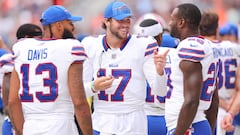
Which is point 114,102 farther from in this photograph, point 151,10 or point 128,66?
point 151,10

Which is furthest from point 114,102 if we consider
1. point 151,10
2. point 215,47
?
point 151,10

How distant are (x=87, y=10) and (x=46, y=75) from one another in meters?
14.3

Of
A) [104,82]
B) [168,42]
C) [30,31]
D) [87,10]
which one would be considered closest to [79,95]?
[104,82]

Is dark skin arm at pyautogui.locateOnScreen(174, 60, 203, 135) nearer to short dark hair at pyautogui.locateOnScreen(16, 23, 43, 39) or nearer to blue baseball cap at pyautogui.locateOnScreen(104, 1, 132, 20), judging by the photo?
blue baseball cap at pyautogui.locateOnScreen(104, 1, 132, 20)

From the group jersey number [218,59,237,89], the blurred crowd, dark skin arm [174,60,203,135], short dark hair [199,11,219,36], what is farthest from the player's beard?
the blurred crowd

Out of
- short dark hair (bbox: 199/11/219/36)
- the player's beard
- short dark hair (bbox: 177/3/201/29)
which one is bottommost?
short dark hair (bbox: 199/11/219/36)

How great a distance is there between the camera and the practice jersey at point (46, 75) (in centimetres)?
651

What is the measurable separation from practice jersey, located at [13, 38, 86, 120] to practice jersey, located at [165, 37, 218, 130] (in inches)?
32.4

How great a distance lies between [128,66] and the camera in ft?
23.2

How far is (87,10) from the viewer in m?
20.8

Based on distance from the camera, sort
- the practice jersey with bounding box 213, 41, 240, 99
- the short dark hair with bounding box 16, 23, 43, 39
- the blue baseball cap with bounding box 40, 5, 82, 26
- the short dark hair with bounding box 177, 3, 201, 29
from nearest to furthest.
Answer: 1. the blue baseball cap with bounding box 40, 5, 82, 26
2. the short dark hair with bounding box 177, 3, 201, 29
3. the short dark hair with bounding box 16, 23, 43, 39
4. the practice jersey with bounding box 213, 41, 240, 99

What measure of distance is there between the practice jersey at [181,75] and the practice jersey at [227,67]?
227cm

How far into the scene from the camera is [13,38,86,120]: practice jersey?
6508mm

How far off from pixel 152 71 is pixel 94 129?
2.52ft
